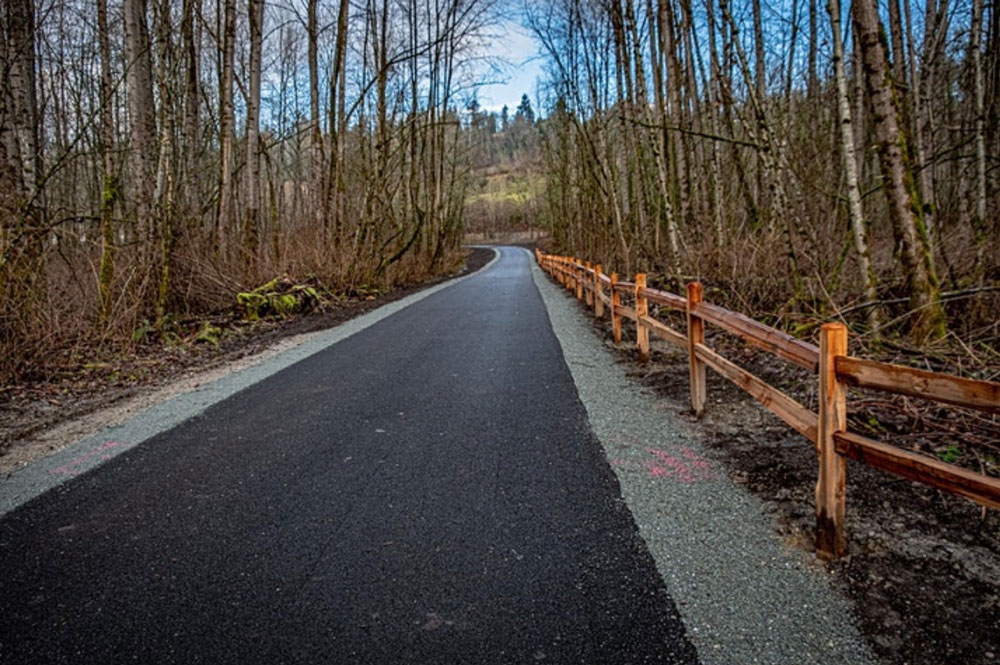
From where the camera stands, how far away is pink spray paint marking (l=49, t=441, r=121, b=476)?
12.1ft

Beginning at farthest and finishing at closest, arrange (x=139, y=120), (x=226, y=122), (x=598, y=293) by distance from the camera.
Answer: (x=226, y=122) → (x=598, y=293) → (x=139, y=120)

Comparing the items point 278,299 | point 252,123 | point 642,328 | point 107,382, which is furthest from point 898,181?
point 252,123

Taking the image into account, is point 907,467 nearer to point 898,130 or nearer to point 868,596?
point 868,596

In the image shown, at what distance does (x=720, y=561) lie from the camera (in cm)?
254

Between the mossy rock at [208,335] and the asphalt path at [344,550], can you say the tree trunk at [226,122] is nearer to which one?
the mossy rock at [208,335]

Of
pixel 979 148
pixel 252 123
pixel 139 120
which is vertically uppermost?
pixel 252 123

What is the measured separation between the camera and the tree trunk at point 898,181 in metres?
4.77

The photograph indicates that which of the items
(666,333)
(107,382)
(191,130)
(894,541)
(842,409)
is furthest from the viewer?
(191,130)

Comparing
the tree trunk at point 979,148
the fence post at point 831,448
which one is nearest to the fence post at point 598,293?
the tree trunk at point 979,148

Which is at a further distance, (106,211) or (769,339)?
(106,211)

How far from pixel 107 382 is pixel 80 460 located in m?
2.75

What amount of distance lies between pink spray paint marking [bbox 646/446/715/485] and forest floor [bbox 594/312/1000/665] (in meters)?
0.15

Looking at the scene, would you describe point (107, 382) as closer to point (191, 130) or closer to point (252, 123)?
point (252, 123)

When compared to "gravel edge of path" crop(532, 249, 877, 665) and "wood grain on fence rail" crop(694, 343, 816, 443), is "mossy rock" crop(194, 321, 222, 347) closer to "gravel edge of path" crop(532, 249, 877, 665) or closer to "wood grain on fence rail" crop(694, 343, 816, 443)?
"gravel edge of path" crop(532, 249, 877, 665)
